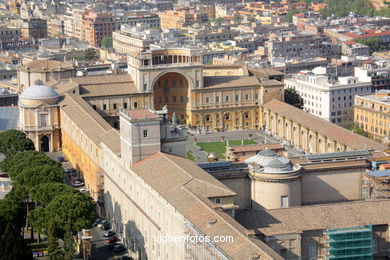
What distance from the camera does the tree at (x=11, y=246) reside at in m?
74.6

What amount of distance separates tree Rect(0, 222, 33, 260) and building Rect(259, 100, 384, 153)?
138ft

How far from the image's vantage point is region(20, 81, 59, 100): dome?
13012 cm

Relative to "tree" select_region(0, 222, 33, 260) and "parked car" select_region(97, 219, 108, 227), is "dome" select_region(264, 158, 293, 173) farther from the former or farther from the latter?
"tree" select_region(0, 222, 33, 260)

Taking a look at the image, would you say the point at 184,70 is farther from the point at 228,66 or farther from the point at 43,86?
the point at 43,86

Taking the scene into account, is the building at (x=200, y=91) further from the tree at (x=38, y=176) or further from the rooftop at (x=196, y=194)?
the rooftop at (x=196, y=194)

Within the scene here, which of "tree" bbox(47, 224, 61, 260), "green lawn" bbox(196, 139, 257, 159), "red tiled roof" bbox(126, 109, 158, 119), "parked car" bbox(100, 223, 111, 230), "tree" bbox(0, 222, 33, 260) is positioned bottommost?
"parked car" bbox(100, 223, 111, 230)

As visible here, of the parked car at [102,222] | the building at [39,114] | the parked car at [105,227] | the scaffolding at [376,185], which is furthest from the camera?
the building at [39,114]

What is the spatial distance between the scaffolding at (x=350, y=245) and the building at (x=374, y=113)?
182 ft

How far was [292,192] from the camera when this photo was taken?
8762cm

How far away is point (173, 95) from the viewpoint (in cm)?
14262

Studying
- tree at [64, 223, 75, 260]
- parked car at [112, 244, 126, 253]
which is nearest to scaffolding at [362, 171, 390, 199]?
parked car at [112, 244, 126, 253]

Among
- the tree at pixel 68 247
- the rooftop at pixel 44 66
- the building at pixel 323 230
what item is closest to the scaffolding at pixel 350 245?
the building at pixel 323 230

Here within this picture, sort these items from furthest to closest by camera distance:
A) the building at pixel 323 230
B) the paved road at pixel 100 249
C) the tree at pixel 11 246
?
the paved road at pixel 100 249
the building at pixel 323 230
the tree at pixel 11 246

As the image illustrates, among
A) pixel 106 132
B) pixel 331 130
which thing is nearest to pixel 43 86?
pixel 106 132
